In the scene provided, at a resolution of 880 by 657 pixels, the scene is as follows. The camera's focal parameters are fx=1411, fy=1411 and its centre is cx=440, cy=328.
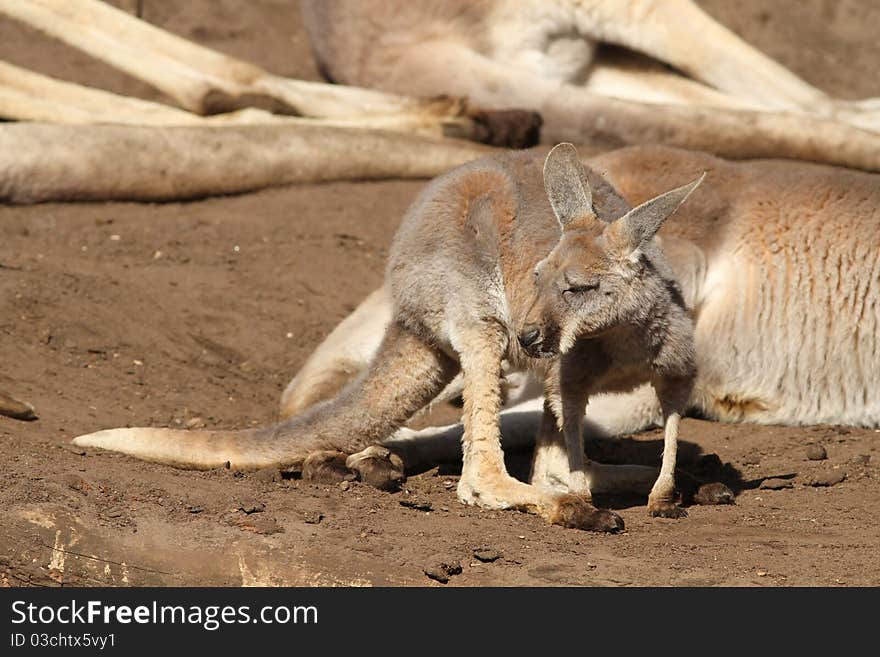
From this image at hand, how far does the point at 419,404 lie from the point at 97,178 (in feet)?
9.62

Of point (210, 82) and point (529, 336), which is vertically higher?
point (210, 82)

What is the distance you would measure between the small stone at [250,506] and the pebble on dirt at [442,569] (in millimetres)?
603

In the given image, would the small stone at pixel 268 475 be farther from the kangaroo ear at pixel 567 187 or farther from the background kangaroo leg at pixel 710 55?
the background kangaroo leg at pixel 710 55

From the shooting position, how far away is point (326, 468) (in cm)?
444

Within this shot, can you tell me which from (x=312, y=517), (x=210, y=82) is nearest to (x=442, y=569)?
(x=312, y=517)

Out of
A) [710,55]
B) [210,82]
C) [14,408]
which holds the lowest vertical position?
[14,408]

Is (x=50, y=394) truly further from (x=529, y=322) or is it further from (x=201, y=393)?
(x=529, y=322)

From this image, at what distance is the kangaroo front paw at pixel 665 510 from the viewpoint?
166 inches

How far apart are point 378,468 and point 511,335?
592mm

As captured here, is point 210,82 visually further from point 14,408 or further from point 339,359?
point 14,408

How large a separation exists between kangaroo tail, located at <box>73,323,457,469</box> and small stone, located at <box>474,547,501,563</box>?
933 mm

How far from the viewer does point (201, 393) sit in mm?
5453

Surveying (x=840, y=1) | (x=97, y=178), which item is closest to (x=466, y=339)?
(x=97, y=178)

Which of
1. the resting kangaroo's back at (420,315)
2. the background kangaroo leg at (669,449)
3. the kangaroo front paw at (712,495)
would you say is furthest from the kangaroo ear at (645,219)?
the kangaroo front paw at (712,495)
